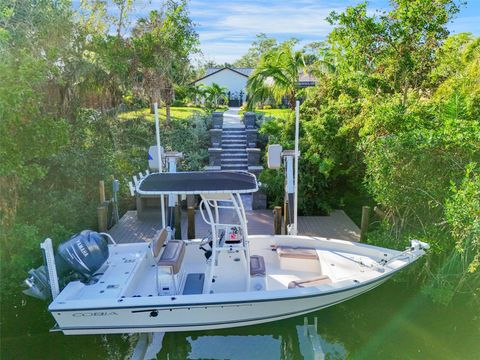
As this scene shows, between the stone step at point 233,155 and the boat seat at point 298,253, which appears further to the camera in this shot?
the stone step at point 233,155

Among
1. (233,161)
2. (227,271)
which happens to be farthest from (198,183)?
(233,161)

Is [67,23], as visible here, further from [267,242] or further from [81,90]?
[267,242]

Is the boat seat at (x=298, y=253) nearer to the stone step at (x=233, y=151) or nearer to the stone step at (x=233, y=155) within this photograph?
the stone step at (x=233, y=155)

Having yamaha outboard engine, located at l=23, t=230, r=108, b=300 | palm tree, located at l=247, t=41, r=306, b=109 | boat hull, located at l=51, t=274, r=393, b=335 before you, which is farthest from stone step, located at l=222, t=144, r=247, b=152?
boat hull, located at l=51, t=274, r=393, b=335

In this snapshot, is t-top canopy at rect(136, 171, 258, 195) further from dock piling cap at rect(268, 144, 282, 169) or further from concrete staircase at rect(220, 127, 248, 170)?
concrete staircase at rect(220, 127, 248, 170)

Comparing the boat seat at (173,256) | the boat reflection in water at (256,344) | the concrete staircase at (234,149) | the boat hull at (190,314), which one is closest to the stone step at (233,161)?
the concrete staircase at (234,149)

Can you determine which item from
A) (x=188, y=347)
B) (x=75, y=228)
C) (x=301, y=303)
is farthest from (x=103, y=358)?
(x=75, y=228)
